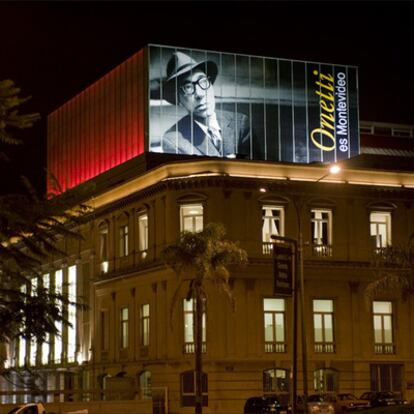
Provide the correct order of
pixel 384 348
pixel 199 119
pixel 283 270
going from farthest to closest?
pixel 199 119, pixel 384 348, pixel 283 270

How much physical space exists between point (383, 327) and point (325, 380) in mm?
5470

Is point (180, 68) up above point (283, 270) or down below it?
above

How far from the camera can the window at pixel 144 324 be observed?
67375 millimetres

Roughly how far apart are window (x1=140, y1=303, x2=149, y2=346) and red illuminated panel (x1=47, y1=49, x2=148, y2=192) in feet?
34.6

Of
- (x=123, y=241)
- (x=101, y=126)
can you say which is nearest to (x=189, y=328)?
(x=123, y=241)

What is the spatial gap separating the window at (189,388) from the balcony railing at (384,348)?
11.7 metres

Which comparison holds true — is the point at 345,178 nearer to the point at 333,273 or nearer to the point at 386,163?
the point at 333,273

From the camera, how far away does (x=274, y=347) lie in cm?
6388

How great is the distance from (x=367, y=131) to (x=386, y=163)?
11.4 metres

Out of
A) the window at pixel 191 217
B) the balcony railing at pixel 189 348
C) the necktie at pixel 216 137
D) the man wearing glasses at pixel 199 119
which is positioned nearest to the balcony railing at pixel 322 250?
the window at pixel 191 217

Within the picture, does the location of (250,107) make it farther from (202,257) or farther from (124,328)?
(202,257)

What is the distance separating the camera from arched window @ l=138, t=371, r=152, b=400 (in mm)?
64812

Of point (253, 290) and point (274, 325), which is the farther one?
point (274, 325)

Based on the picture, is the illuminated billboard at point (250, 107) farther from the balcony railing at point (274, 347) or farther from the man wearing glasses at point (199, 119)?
the balcony railing at point (274, 347)
